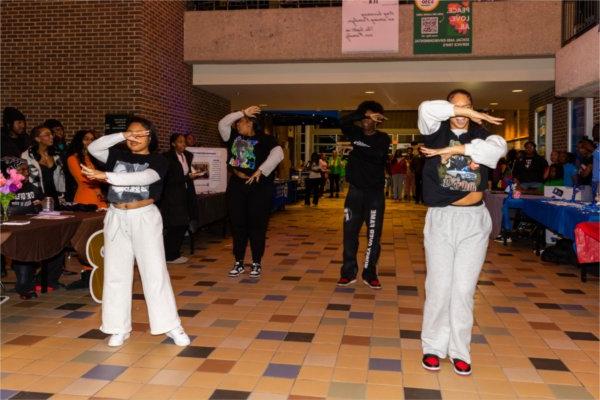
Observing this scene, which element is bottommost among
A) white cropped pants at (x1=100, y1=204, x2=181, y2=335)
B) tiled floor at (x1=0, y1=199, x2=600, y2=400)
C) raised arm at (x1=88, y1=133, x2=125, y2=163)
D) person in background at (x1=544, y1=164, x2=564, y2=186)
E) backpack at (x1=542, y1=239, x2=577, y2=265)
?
tiled floor at (x1=0, y1=199, x2=600, y2=400)

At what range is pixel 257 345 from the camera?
13.0ft

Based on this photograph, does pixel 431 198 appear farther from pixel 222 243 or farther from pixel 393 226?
pixel 393 226

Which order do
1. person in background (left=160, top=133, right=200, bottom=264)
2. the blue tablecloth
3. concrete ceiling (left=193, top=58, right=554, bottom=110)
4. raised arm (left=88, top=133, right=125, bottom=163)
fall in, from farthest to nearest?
1. concrete ceiling (left=193, top=58, right=554, bottom=110)
2. person in background (left=160, top=133, right=200, bottom=264)
3. the blue tablecloth
4. raised arm (left=88, top=133, right=125, bottom=163)

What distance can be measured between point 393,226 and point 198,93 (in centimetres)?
521

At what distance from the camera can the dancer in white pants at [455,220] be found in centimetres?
328

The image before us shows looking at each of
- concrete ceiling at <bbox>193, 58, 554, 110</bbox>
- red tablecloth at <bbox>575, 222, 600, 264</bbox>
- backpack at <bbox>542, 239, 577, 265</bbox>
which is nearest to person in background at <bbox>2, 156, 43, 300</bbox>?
red tablecloth at <bbox>575, 222, 600, 264</bbox>

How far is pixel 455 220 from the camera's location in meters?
3.31

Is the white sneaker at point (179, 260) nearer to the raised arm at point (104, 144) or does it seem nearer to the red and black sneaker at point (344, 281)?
the red and black sneaker at point (344, 281)

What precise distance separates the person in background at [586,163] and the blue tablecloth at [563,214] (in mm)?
760

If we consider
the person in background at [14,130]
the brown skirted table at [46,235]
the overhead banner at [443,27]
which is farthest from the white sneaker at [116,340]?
the overhead banner at [443,27]

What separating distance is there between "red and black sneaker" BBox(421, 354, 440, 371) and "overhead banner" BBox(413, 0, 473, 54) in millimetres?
8311

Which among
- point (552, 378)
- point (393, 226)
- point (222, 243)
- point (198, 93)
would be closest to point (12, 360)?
point (552, 378)

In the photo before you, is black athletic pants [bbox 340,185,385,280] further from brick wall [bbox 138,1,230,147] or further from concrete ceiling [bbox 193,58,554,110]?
concrete ceiling [bbox 193,58,554,110]

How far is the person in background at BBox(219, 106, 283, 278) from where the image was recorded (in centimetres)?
593
